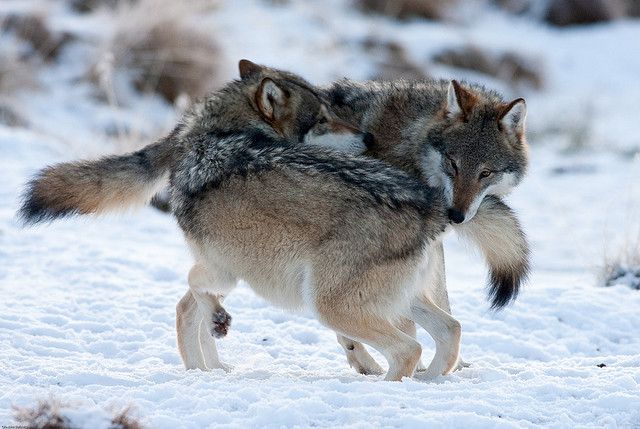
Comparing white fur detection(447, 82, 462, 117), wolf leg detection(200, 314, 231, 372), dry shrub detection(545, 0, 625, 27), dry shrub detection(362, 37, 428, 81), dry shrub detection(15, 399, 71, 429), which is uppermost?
white fur detection(447, 82, 462, 117)

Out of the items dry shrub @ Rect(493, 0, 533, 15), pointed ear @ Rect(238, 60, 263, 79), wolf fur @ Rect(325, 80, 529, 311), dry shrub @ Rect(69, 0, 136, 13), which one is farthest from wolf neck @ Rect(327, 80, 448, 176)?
dry shrub @ Rect(493, 0, 533, 15)

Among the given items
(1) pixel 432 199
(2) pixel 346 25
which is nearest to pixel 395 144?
(1) pixel 432 199

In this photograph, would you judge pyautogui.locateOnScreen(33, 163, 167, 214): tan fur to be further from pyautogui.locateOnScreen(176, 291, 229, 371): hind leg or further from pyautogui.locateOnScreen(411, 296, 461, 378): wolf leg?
pyautogui.locateOnScreen(411, 296, 461, 378): wolf leg

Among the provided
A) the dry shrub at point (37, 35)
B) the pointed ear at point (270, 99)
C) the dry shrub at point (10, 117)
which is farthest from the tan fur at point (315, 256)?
the dry shrub at point (37, 35)

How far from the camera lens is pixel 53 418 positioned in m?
3.67

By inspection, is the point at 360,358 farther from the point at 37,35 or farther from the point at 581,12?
the point at 581,12

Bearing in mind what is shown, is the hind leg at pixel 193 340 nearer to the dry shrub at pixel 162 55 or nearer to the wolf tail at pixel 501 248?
the wolf tail at pixel 501 248

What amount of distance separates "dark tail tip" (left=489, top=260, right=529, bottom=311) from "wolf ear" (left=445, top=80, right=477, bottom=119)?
1000 millimetres

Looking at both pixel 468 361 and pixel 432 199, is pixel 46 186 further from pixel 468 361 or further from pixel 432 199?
pixel 468 361

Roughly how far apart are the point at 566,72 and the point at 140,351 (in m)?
16.1

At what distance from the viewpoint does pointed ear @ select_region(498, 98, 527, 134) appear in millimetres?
5773

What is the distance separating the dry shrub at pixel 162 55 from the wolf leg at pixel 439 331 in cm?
967

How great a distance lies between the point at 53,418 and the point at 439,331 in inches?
93.6

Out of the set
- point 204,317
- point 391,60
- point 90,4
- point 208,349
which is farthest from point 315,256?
point 391,60
